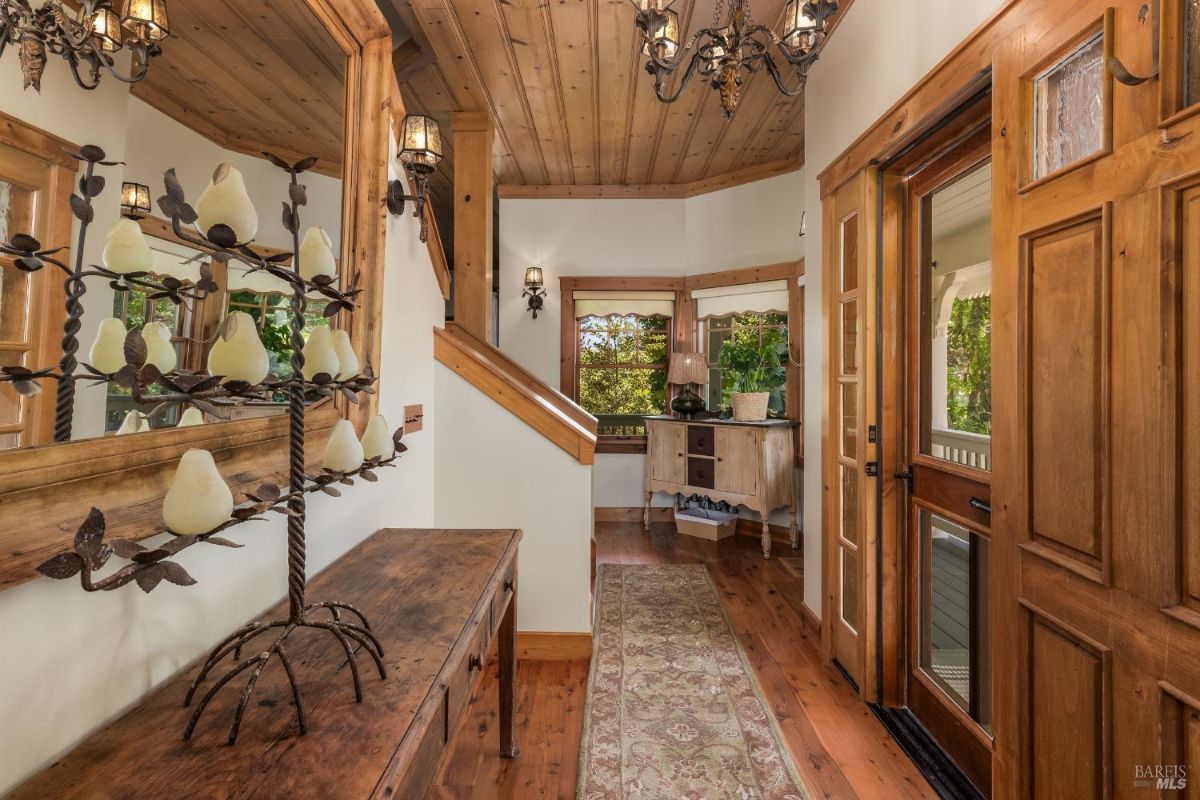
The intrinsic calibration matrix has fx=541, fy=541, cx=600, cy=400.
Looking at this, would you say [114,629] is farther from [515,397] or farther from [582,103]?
[582,103]

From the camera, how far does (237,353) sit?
0.76 meters

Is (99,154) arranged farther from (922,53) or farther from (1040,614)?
(922,53)

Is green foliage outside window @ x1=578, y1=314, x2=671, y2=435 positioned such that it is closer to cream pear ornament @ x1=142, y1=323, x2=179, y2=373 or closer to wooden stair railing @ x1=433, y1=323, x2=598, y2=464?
wooden stair railing @ x1=433, y1=323, x2=598, y2=464

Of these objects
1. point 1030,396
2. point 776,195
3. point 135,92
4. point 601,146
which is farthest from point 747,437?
point 135,92

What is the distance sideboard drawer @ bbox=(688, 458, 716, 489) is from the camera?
4.21m

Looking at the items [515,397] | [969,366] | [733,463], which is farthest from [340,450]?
[733,463]

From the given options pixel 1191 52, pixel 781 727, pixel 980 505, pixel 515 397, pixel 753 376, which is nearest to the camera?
pixel 1191 52

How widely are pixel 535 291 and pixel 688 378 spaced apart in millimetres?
1584

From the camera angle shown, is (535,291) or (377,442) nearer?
(377,442)

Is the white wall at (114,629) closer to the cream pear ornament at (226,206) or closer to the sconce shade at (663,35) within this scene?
the cream pear ornament at (226,206)

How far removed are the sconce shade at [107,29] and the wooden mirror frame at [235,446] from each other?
0.53 meters

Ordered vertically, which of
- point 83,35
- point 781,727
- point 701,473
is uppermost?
point 83,35

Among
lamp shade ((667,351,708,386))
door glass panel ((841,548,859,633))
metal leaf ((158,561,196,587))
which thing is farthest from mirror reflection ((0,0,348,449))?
lamp shade ((667,351,708,386))

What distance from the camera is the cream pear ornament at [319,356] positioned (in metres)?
0.90
